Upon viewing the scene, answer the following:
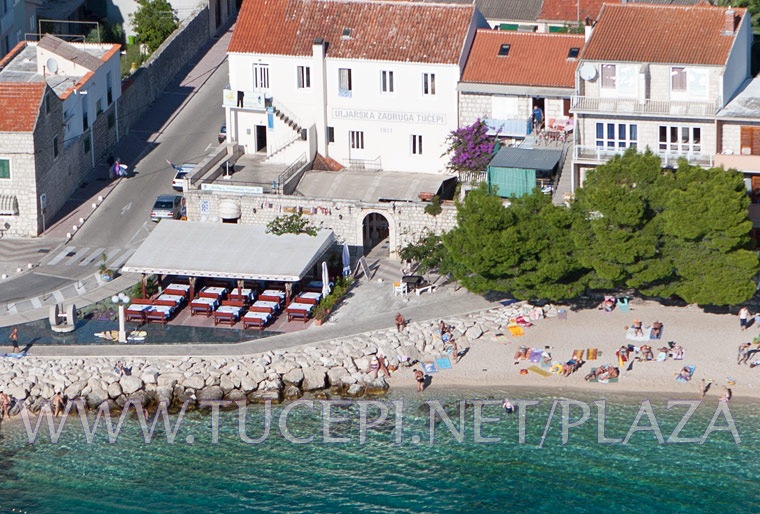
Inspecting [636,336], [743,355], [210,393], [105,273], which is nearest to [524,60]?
[636,336]

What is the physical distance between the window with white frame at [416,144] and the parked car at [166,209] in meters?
13.6

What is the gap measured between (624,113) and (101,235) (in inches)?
1164

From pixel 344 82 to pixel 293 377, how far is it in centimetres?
2110

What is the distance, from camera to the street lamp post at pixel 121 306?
79188 mm

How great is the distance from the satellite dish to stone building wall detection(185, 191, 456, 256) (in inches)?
387

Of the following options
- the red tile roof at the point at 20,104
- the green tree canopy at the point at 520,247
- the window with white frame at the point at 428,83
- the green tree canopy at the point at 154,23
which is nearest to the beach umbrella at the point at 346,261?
the green tree canopy at the point at 520,247

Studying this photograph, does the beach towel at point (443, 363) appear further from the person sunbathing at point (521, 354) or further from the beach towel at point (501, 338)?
the person sunbathing at point (521, 354)

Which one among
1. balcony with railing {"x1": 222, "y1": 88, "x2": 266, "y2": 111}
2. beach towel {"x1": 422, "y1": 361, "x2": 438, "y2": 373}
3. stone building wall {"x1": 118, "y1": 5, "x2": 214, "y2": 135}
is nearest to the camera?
beach towel {"x1": 422, "y1": 361, "x2": 438, "y2": 373}

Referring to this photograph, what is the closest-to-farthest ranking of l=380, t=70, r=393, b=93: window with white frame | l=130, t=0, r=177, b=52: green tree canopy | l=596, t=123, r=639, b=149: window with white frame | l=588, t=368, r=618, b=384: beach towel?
l=588, t=368, r=618, b=384: beach towel → l=596, t=123, r=639, b=149: window with white frame → l=380, t=70, r=393, b=93: window with white frame → l=130, t=0, r=177, b=52: green tree canopy

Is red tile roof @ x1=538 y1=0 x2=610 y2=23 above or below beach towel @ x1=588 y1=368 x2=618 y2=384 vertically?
above

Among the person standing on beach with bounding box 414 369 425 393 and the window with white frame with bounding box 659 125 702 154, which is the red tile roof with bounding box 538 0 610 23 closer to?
the window with white frame with bounding box 659 125 702 154

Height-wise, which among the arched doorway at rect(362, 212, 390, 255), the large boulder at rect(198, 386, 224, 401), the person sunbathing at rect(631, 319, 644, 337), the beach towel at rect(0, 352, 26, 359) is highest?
the arched doorway at rect(362, 212, 390, 255)

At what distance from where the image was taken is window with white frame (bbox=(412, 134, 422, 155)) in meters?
90.9

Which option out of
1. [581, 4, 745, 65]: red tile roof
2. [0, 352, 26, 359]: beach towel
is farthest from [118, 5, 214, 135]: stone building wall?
[581, 4, 745, 65]: red tile roof
